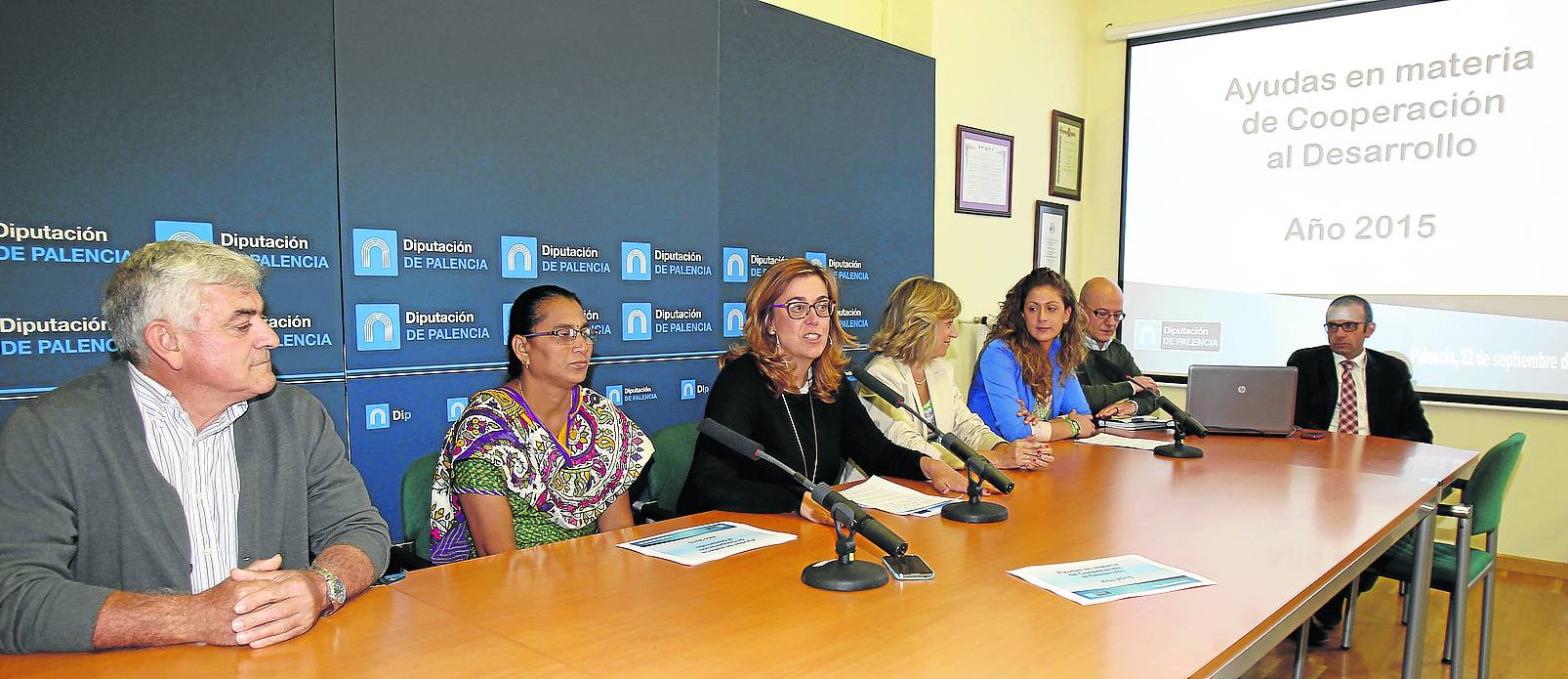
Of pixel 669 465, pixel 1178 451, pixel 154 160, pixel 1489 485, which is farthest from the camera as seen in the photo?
pixel 1178 451

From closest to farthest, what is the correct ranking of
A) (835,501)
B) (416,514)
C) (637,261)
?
(835,501) < (416,514) < (637,261)

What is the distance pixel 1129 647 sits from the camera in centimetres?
139

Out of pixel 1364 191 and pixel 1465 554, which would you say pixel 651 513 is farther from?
pixel 1364 191

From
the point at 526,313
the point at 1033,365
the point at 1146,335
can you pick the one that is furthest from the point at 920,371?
the point at 1146,335

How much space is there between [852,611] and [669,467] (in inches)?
54.4

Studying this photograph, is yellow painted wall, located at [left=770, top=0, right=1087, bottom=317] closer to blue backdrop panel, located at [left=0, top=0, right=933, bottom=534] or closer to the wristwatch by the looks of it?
blue backdrop panel, located at [left=0, top=0, right=933, bottom=534]

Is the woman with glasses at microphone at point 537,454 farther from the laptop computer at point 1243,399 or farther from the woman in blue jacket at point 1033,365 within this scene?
the laptop computer at point 1243,399

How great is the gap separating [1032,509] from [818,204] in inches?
76.1

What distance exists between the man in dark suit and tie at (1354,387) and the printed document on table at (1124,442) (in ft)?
3.19

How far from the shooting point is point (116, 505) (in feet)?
5.07

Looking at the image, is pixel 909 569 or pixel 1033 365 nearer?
pixel 909 569

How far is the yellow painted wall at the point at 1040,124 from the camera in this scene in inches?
180

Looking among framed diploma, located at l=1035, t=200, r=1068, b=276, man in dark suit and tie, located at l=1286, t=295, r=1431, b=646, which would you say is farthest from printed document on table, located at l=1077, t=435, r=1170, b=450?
framed diploma, located at l=1035, t=200, r=1068, b=276

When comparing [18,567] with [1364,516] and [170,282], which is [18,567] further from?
[1364,516]
